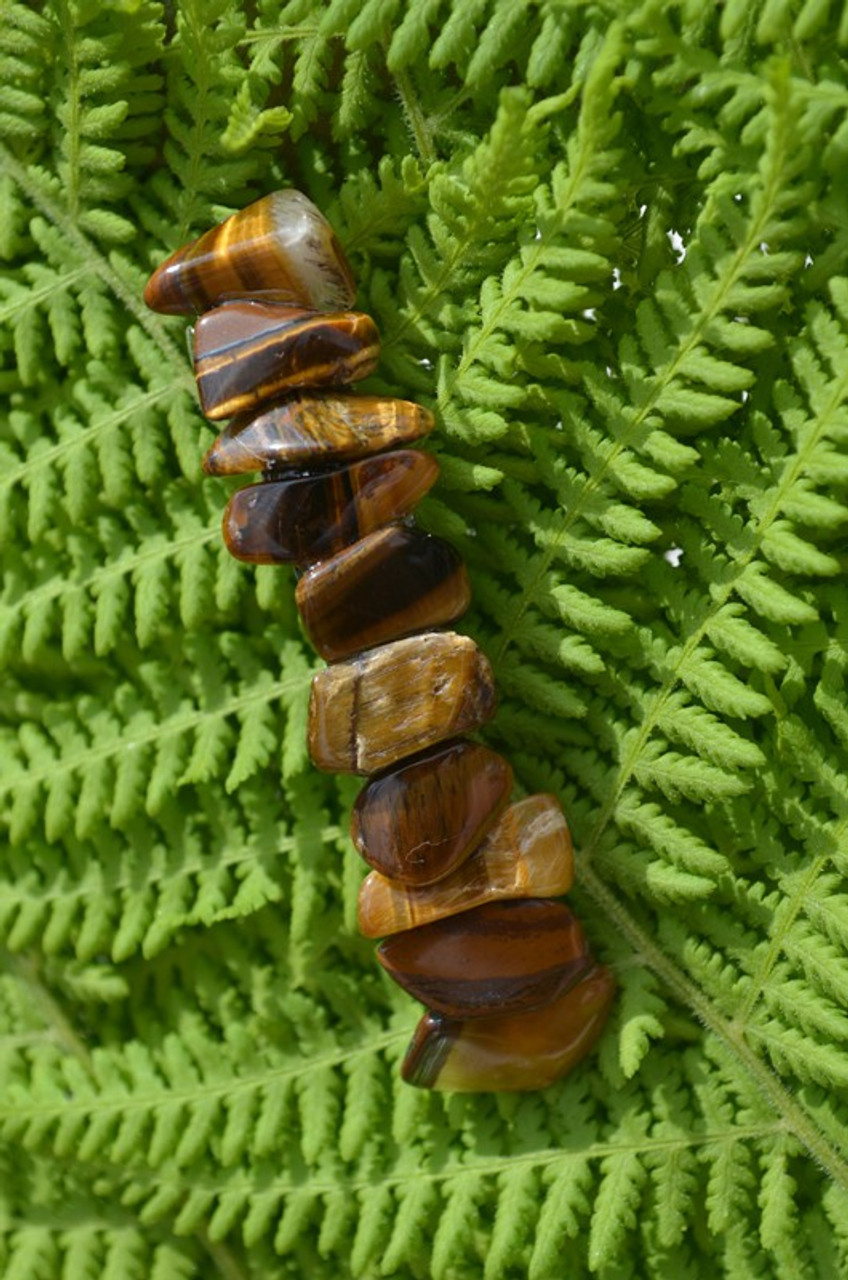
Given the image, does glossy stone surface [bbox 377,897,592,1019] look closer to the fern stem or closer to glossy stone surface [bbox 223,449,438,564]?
the fern stem

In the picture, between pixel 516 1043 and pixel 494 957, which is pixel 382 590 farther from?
pixel 516 1043

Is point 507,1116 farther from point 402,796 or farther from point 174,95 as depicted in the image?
point 174,95

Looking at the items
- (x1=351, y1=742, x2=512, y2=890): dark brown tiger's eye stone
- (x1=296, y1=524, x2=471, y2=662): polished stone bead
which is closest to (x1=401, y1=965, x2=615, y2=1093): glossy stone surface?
(x1=351, y1=742, x2=512, y2=890): dark brown tiger's eye stone

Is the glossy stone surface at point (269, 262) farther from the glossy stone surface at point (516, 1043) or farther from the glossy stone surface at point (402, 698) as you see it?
the glossy stone surface at point (516, 1043)

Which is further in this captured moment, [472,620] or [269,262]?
[472,620]

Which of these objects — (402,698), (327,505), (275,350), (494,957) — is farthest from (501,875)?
(275,350)
